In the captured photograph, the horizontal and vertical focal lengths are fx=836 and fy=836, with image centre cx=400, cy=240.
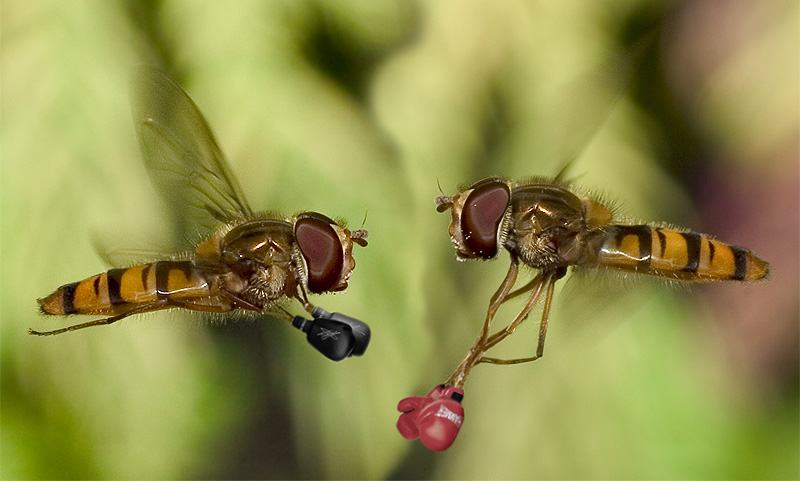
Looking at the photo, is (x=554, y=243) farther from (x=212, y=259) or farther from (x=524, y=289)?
(x=212, y=259)

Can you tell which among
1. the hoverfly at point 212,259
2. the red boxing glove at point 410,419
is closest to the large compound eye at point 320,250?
the hoverfly at point 212,259

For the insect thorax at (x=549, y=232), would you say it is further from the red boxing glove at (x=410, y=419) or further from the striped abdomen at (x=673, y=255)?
the red boxing glove at (x=410, y=419)

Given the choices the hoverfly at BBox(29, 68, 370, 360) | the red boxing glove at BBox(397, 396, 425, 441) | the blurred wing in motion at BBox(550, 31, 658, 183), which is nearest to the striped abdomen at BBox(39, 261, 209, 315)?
the hoverfly at BBox(29, 68, 370, 360)

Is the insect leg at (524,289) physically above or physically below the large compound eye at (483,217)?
below

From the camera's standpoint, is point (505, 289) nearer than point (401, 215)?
Yes

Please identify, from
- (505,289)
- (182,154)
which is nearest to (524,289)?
(505,289)

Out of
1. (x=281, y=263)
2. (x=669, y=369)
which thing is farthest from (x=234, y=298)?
(x=669, y=369)

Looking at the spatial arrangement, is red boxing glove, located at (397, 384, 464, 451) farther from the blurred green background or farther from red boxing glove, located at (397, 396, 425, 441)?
the blurred green background
